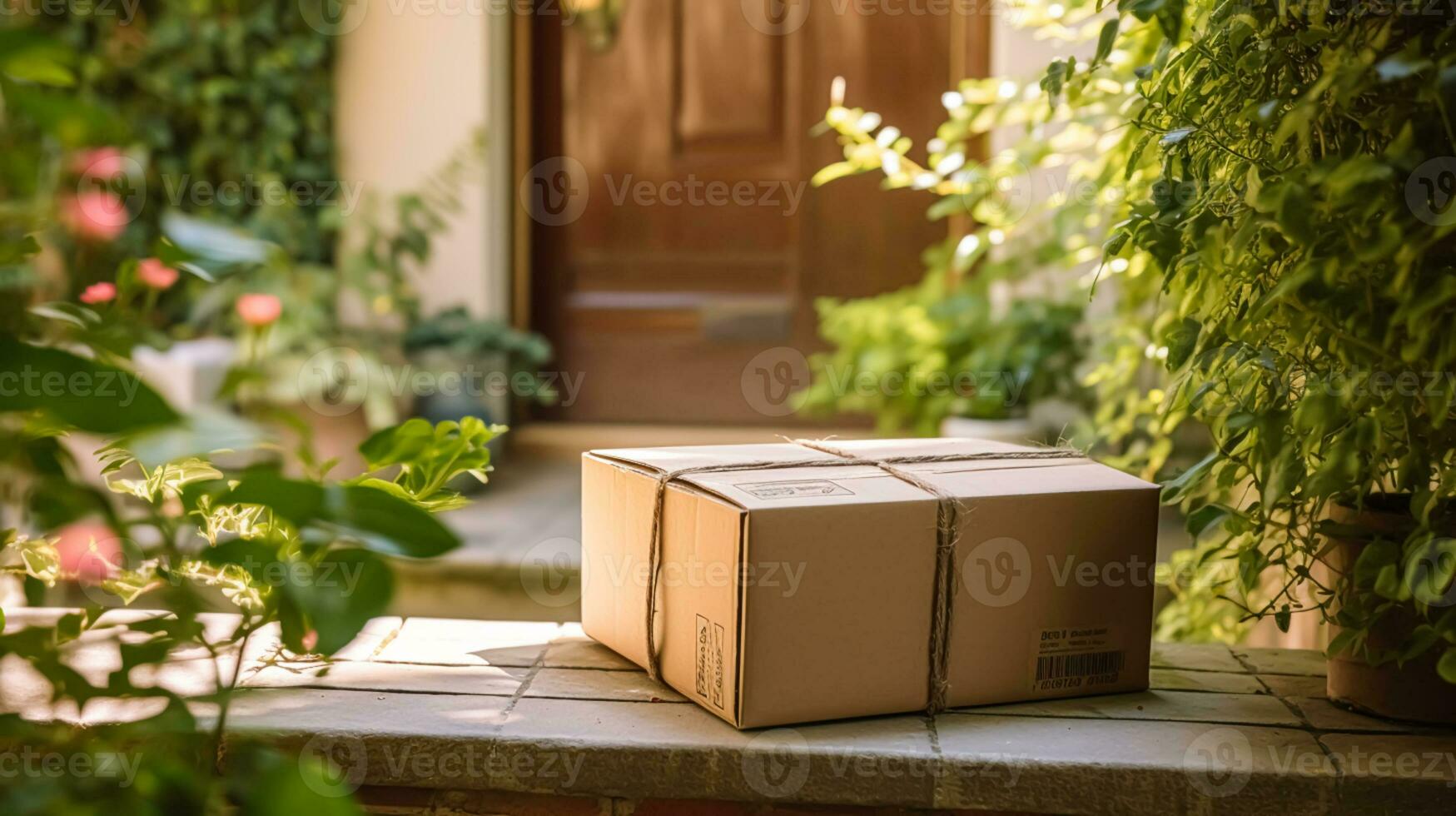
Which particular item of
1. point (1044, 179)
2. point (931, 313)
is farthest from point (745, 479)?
point (1044, 179)

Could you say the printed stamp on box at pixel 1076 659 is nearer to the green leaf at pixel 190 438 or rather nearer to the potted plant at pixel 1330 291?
the potted plant at pixel 1330 291

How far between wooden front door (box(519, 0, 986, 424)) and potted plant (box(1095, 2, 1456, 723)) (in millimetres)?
2152

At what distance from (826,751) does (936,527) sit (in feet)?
0.65

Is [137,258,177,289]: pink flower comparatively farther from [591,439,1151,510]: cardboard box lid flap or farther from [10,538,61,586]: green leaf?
[591,439,1151,510]: cardboard box lid flap

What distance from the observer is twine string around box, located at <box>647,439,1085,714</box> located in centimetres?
102

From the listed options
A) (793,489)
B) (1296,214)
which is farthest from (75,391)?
(1296,214)

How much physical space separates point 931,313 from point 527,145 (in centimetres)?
119

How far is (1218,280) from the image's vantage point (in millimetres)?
973

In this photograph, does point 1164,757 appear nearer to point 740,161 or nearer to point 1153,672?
point 1153,672

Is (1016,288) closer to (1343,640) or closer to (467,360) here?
(467,360)

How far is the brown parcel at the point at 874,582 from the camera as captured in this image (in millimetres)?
974

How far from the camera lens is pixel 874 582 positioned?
100 centimetres

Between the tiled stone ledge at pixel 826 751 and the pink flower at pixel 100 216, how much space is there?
1837 mm

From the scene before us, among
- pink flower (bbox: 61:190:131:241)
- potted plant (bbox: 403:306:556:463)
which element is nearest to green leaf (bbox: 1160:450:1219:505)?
potted plant (bbox: 403:306:556:463)
